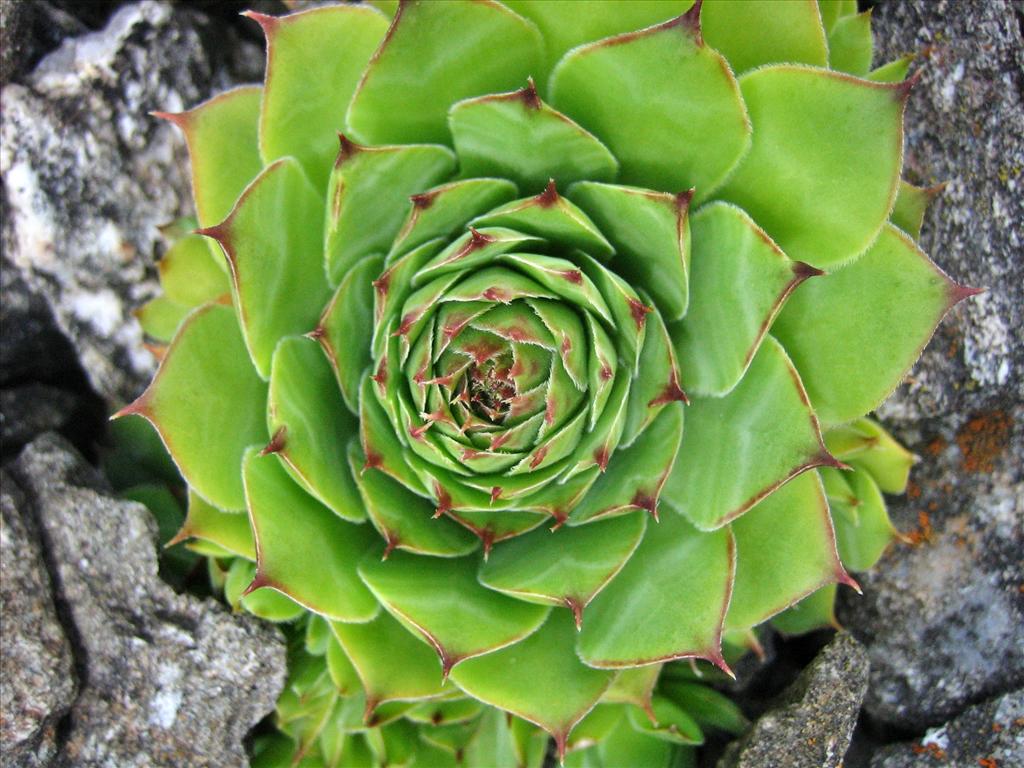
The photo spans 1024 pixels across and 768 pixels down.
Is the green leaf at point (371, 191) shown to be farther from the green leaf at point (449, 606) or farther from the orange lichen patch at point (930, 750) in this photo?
the orange lichen patch at point (930, 750)

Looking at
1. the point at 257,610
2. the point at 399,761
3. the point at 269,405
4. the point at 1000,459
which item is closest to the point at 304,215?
the point at 269,405

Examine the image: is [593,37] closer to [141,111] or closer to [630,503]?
[630,503]

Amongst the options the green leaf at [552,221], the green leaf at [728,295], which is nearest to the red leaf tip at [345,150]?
the green leaf at [552,221]

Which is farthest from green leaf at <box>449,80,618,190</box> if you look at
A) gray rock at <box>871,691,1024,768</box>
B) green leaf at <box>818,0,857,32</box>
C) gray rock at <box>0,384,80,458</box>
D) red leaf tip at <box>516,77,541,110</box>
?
gray rock at <box>871,691,1024,768</box>

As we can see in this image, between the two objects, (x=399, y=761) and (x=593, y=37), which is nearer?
(x=593, y=37)

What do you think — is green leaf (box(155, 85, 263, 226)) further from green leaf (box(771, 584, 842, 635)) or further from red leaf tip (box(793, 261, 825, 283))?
green leaf (box(771, 584, 842, 635))

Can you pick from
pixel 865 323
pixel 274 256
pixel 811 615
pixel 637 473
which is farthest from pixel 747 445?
A: pixel 274 256

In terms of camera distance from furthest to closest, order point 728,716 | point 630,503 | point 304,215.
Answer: point 728,716
point 304,215
point 630,503

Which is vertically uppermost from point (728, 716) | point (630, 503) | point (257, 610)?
point (630, 503)
